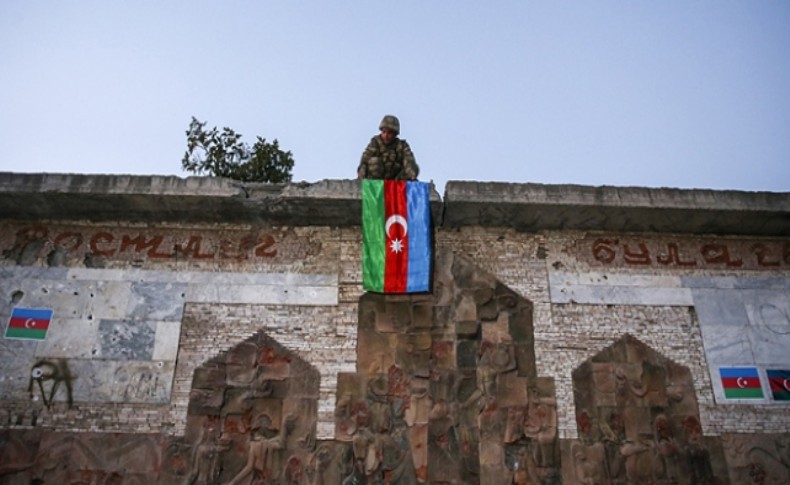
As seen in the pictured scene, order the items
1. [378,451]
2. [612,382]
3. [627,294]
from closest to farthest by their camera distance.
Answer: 1. [378,451]
2. [612,382]
3. [627,294]

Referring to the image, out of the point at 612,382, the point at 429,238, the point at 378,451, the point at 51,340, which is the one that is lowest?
the point at 378,451

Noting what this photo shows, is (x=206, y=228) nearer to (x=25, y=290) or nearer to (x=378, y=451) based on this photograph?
(x=25, y=290)

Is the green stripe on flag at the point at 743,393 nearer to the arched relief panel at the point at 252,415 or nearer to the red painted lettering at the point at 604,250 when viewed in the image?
the red painted lettering at the point at 604,250

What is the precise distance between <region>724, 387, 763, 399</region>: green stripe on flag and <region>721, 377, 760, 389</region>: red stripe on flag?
3cm

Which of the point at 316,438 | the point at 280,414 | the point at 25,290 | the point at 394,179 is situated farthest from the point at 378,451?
the point at 25,290

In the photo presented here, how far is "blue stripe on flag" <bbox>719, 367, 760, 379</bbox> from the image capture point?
7688mm

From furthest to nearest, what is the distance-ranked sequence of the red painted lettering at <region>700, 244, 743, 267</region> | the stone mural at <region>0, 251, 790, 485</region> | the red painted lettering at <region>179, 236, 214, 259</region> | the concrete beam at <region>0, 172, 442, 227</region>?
the red painted lettering at <region>700, 244, 743, 267</region> → the red painted lettering at <region>179, 236, 214, 259</region> → the concrete beam at <region>0, 172, 442, 227</region> → the stone mural at <region>0, 251, 790, 485</region>

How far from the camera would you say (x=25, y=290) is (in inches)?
310

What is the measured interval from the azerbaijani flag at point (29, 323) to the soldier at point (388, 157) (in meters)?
4.24

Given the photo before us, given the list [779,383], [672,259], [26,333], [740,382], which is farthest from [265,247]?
[779,383]

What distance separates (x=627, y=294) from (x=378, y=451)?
369cm

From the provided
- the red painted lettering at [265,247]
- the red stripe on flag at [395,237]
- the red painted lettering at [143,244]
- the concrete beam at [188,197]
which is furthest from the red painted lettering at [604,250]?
the red painted lettering at [143,244]

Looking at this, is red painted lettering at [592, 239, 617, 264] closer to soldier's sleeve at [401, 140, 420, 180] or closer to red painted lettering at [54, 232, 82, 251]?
soldier's sleeve at [401, 140, 420, 180]

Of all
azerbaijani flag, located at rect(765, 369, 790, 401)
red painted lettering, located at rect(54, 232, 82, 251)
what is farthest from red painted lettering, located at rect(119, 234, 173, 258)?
azerbaijani flag, located at rect(765, 369, 790, 401)
